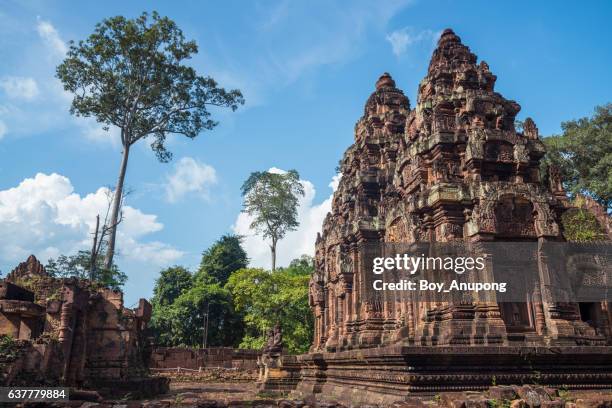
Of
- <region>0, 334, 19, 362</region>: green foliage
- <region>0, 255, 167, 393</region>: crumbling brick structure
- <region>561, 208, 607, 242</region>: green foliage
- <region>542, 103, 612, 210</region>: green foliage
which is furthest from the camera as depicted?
<region>542, 103, 612, 210</region>: green foliage

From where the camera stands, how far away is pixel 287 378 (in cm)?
1758

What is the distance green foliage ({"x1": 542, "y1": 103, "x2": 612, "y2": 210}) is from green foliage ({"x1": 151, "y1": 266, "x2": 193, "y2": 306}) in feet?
89.8

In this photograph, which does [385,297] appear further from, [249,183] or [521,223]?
[249,183]

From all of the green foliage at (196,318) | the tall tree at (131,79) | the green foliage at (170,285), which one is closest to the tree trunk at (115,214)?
the tall tree at (131,79)

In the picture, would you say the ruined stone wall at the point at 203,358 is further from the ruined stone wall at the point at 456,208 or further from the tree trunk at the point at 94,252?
the ruined stone wall at the point at 456,208

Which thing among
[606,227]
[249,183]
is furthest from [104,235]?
[249,183]

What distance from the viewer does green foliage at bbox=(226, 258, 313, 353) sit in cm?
3025

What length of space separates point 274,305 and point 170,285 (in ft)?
37.7

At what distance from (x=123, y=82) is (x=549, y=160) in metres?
23.0

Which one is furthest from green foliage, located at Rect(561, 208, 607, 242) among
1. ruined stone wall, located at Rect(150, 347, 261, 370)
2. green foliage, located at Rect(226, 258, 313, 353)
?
ruined stone wall, located at Rect(150, 347, 261, 370)

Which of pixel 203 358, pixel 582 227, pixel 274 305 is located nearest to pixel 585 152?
pixel 582 227

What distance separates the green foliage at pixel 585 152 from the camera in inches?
1018

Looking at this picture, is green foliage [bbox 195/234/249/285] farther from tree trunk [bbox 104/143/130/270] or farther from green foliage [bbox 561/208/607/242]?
green foliage [bbox 561/208/607/242]

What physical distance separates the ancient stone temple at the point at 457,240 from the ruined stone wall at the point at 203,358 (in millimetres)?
12591
